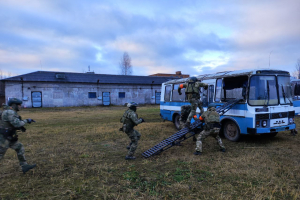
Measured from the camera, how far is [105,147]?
22.5 feet

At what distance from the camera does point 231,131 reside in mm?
7293

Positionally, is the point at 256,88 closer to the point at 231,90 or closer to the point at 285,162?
the point at 231,90

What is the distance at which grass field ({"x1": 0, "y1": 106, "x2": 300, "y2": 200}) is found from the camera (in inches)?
141

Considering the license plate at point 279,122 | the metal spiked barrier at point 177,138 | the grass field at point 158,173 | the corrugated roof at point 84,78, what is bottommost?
the grass field at point 158,173

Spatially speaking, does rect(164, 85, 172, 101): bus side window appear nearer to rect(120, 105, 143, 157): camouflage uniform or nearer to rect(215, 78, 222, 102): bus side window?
rect(215, 78, 222, 102): bus side window

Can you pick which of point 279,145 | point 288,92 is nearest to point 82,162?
point 279,145

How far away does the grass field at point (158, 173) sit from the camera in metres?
3.57

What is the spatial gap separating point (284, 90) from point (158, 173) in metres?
5.65

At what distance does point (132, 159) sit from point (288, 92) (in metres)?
6.14

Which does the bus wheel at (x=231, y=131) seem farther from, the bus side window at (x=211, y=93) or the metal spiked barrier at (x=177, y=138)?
the bus side window at (x=211, y=93)

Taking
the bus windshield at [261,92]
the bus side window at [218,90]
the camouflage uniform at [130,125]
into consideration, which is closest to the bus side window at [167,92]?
the bus side window at [218,90]

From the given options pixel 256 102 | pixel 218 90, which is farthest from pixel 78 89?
pixel 256 102

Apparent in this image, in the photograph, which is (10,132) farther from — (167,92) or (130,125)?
(167,92)

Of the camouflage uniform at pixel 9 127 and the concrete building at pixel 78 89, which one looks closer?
the camouflage uniform at pixel 9 127
